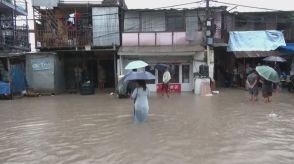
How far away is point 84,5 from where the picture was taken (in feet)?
80.0

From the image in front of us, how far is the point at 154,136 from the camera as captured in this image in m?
9.17

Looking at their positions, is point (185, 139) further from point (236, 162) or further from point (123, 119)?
point (123, 119)

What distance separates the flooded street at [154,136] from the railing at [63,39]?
9099 mm

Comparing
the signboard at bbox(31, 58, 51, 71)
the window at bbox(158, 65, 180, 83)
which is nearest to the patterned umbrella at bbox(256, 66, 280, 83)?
the window at bbox(158, 65, 180, 83)

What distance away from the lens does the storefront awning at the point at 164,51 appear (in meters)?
22.4

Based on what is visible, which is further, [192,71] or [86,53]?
[86,53]

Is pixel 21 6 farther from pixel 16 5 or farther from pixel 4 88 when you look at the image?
pixel 4 88

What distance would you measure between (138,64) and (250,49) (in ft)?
40.3

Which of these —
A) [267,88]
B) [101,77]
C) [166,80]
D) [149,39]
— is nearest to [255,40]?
[149,39]

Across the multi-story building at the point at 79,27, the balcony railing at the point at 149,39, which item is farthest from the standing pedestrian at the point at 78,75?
the balcony railing at the point at 149,39

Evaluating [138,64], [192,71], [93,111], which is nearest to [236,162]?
[138,64]

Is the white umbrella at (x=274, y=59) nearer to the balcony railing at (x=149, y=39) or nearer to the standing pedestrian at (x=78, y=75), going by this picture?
the balcony railing at (x=149, y=39)

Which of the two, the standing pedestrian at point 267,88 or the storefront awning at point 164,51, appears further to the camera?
the storefront awning at point 164,51

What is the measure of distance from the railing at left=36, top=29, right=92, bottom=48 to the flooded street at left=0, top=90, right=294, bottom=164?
9.10 m
